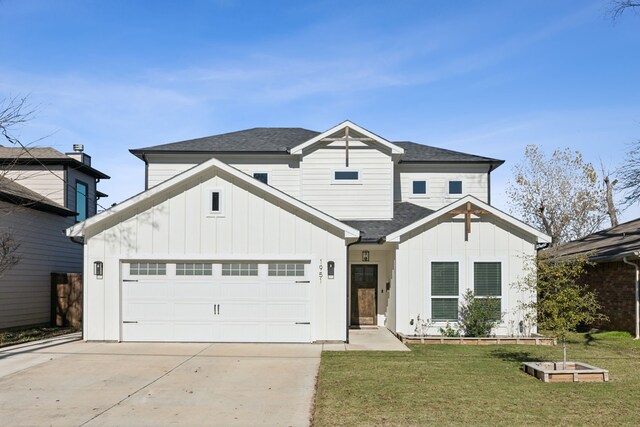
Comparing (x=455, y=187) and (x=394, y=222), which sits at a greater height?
(x=455, y=187)

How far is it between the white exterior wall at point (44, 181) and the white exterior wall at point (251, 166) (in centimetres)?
356

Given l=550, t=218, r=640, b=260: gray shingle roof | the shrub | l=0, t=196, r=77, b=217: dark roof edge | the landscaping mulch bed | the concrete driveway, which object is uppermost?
l=0, t=196, r=77, b=217: dark roof edge

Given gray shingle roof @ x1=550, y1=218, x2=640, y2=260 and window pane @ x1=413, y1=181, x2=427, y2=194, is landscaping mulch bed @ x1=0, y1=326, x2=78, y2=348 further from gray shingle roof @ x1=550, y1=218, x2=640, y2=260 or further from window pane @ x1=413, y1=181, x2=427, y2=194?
gray shingle roof @ x1=550, y1=218, x2=640, y2=260

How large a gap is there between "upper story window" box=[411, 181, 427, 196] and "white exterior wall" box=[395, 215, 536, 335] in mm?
5185

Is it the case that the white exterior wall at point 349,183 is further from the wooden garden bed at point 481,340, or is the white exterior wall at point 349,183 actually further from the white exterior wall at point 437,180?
the wooden garden bed at point 481,340

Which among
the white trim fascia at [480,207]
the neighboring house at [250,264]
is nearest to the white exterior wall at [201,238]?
the neighboring house at [250,264]

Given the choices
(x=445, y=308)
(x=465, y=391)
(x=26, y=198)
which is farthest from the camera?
(x=26, y=198)

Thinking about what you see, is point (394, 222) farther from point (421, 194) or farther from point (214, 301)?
point (214, 301)

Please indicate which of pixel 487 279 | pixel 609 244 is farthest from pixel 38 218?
pixel 609 244

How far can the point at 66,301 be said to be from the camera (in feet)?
64.2

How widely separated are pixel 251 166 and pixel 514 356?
1137cm

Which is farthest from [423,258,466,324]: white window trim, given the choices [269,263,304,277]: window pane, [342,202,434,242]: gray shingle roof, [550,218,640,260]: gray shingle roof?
[269,263,304,277]: window pane

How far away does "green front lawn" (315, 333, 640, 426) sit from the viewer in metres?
7.63

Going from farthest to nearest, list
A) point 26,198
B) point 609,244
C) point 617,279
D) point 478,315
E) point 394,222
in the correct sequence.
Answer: point 609,244
point 394,222
point 26,198
point 617,279
point 478,315
